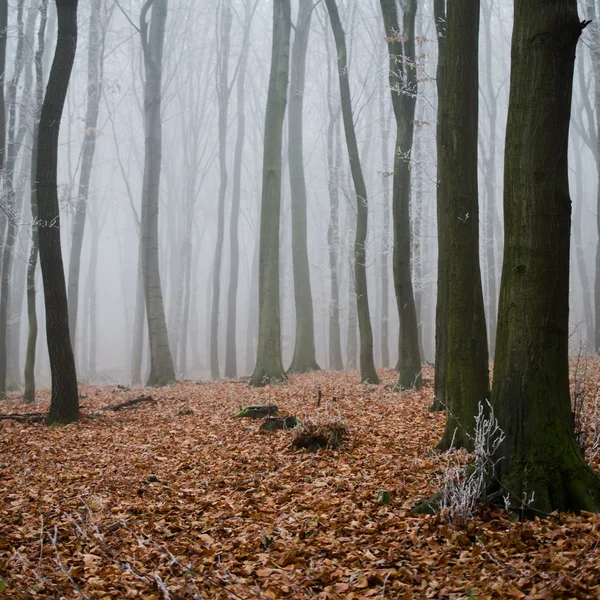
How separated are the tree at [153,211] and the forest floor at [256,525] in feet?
20.2

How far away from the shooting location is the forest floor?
310 cm

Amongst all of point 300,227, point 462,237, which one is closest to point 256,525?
point 462,237

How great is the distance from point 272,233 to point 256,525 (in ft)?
29.5

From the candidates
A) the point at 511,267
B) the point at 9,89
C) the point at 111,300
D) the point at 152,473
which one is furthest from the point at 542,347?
the point at 111,300

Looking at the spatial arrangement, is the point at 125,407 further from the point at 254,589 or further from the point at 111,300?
the point at 111,300

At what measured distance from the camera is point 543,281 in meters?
3.66

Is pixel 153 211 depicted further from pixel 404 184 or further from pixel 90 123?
pixel 404 184

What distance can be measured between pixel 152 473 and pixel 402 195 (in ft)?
21.4

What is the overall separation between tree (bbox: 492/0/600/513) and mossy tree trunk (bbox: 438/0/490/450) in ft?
4.03

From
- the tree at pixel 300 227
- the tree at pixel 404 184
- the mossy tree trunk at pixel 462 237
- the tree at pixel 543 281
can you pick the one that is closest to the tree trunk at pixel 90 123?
the tree at pixel 300 227

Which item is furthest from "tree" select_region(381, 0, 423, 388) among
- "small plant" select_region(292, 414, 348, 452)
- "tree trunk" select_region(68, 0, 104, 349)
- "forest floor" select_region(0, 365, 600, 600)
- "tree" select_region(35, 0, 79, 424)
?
"tree trunk" select_region(68, 0, 104, 349)

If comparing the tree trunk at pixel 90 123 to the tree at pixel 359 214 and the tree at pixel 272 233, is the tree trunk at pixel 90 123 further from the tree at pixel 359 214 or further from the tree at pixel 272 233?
the tree at pixel 359 214

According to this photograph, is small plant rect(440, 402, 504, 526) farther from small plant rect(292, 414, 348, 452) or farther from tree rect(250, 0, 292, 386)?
tree rect(250, 0, 292, 386)

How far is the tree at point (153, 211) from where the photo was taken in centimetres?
1374
